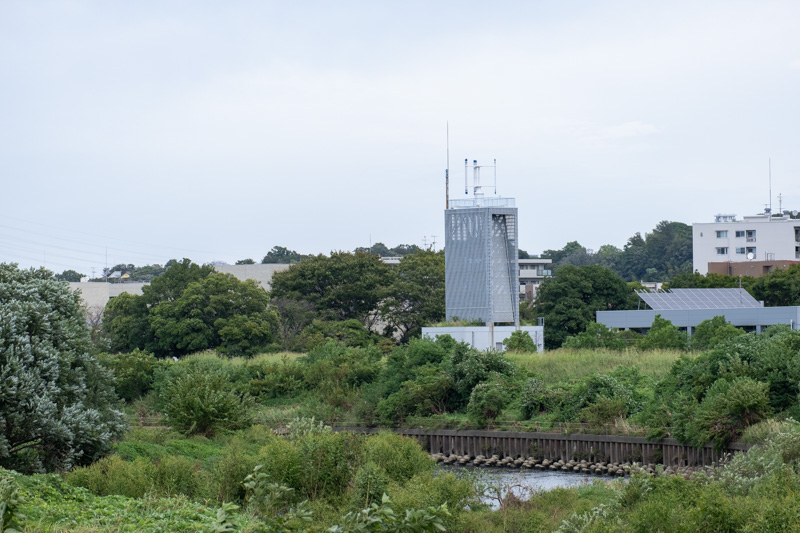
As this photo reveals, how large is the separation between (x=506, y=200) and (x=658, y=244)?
8337 centimetres

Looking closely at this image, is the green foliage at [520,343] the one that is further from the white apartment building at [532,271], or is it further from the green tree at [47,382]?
the white apartment building at [532,271]

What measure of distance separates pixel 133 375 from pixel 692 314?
35.7 m

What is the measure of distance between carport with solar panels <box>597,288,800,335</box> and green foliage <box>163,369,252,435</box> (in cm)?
3434

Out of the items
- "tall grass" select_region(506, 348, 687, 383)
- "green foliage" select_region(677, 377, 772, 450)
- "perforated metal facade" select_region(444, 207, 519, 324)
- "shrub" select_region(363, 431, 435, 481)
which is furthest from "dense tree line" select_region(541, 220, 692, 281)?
"shrub" select_region(363, 431, 435, 481)

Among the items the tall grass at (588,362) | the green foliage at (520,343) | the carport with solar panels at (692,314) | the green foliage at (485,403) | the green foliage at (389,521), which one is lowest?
the green foliage at (485,403)

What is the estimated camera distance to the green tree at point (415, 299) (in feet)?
230

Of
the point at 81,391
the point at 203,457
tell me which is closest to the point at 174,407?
the point at 203,457

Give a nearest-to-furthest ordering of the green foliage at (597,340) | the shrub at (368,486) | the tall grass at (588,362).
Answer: the shrub at (368,486), the tall grass at (588,362), the green foliage at (597,340)

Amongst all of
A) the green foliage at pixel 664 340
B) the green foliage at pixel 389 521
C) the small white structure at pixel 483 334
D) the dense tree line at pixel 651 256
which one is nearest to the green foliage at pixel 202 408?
the green foliage at pixel 389 521

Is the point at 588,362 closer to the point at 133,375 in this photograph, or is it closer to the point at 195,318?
the point at 133,375

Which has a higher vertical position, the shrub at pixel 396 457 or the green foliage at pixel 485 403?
the shrub at pixel 396 457

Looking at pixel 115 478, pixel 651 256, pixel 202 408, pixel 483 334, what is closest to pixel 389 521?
pixel 115 478

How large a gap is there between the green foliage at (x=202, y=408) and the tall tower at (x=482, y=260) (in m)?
27.1

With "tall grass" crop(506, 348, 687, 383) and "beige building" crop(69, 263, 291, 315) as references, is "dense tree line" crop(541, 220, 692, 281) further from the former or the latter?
"tall grass" crop(506, 348, 687, 383)
